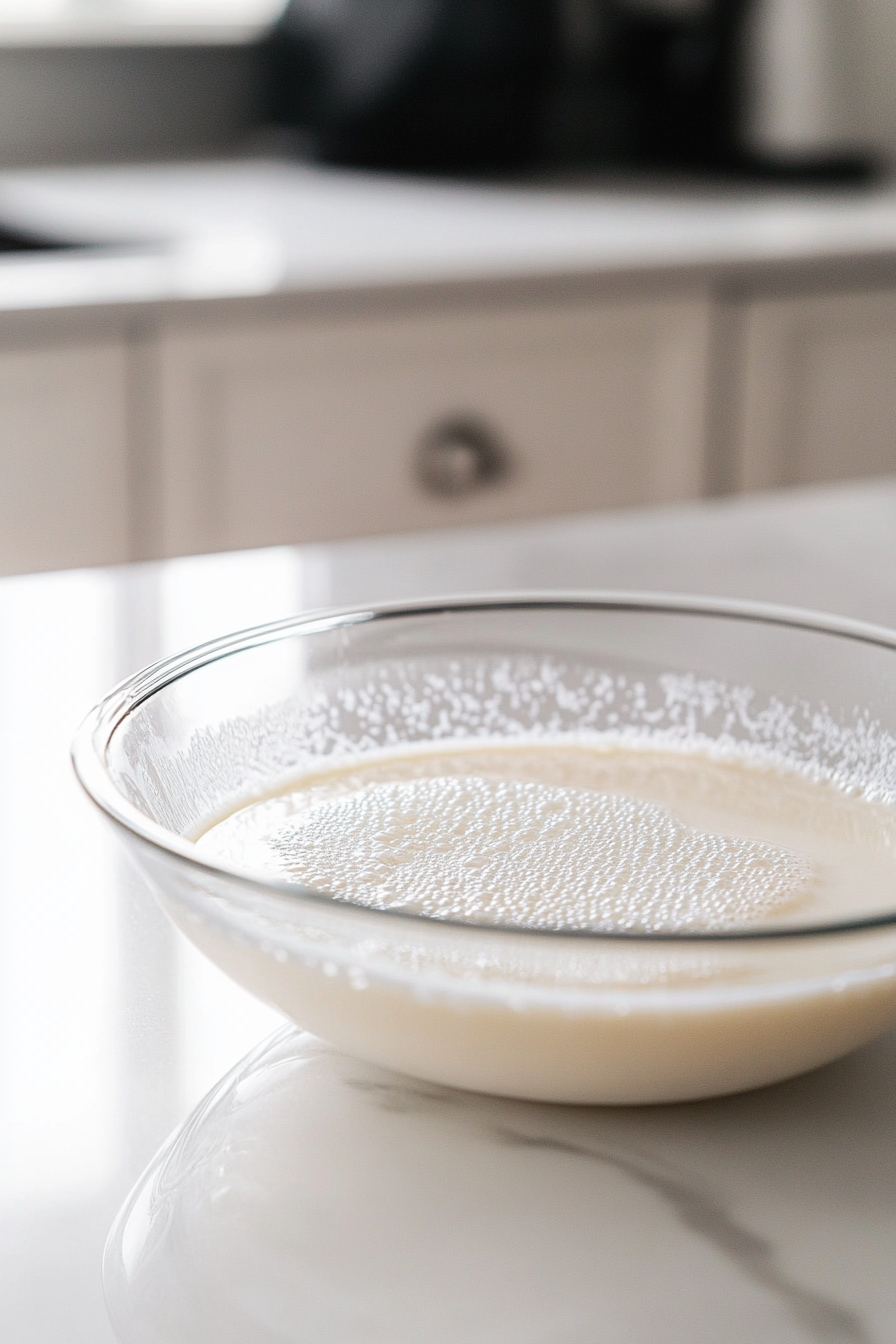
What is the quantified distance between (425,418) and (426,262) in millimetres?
131

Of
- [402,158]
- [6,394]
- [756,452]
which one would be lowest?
[756,452]

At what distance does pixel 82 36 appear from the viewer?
1915mm

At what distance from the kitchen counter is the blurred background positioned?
0.87m

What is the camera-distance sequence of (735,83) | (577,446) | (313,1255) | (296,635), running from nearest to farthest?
1. (313,1255)
2. (296,635)
3. (577,446)
4. (735,83)

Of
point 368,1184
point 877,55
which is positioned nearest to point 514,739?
point 368,1184

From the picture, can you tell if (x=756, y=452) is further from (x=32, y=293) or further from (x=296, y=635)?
(x=296, y=635)

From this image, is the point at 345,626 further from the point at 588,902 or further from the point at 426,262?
the point at 426,262

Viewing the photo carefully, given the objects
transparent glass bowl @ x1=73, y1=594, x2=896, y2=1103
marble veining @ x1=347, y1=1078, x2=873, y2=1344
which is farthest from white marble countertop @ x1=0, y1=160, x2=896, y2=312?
marble veining @ x1=347, y1=1078, x2=873, y2=1344

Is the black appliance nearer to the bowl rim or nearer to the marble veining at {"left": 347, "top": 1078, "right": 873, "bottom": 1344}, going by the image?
the bowl rim

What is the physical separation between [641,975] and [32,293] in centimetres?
102

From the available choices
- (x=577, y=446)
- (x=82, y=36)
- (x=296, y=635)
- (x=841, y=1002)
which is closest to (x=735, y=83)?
(x=577, y=446)

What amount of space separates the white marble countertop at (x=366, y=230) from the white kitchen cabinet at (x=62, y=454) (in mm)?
55

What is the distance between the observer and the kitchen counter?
275mm

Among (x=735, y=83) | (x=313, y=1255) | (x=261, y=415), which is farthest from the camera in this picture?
(x=735, y=83)
